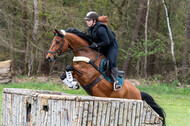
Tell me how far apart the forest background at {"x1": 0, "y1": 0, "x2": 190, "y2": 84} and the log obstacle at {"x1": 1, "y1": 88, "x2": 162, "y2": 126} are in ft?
35.4

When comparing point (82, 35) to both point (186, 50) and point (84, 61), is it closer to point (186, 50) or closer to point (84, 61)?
point (84, 61)

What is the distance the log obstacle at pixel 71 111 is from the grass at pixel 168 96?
4208mm

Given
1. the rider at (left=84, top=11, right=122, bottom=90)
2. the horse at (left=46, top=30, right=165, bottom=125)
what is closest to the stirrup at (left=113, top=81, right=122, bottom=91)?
the rider at (left=84, top=11, right=122, bottom=90)

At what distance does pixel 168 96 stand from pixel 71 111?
34.4 ft

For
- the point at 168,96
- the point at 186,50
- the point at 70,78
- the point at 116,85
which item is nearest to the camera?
the point at 70,78

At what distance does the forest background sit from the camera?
17688 mm

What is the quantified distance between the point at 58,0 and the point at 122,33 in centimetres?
495

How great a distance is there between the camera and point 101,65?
625 cm

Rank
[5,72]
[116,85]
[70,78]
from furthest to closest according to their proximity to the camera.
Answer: [5,72], [116,85], [70,78]

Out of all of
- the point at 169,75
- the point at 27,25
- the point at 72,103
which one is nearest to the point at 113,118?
the point at 72,103

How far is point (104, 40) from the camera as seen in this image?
20.2 feet

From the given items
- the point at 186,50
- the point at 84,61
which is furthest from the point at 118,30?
Result: the point at 84,61

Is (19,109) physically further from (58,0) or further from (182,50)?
→ (182,50)

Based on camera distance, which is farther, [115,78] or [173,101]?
[173,101]
